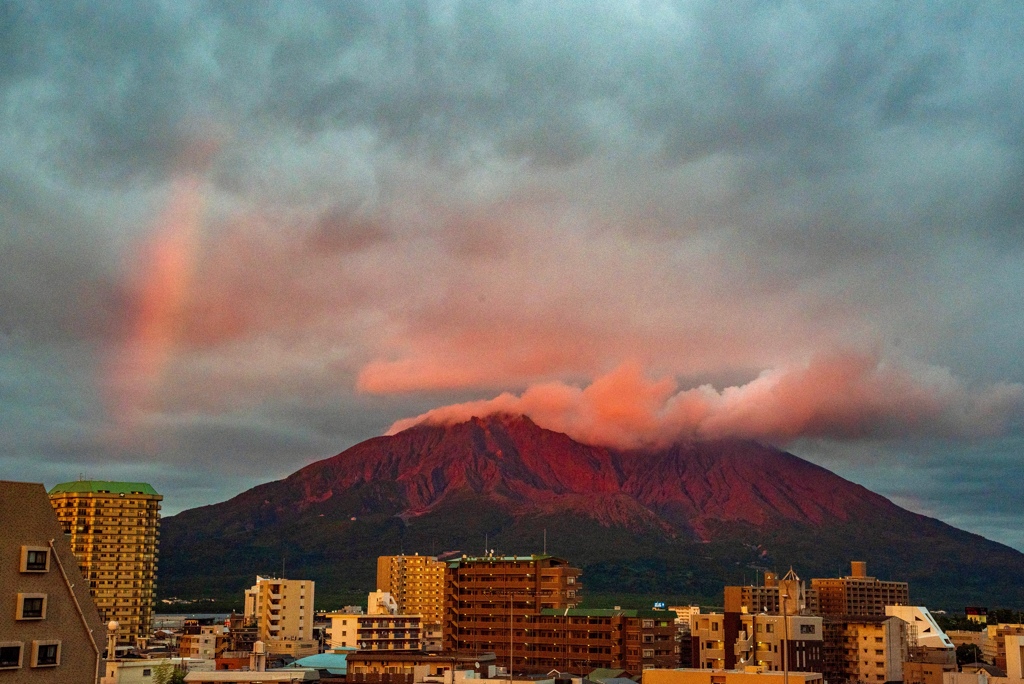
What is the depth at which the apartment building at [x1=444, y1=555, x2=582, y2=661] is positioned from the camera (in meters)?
143

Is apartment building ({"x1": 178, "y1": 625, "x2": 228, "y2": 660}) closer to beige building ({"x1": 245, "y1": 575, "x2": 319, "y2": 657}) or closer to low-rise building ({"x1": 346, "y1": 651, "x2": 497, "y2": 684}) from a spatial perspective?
beige building ({"x1": 245, "y1": 575, "x2": 319, "y2": 657})

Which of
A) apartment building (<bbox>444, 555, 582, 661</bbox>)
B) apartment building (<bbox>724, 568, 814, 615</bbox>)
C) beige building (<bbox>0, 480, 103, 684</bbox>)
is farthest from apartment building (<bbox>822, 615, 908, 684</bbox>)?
beige building (<bbox>0, 480, 103, 684</bbox>)

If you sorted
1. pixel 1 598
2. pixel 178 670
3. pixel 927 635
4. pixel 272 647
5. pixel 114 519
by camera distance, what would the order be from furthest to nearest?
pixel 114 519, pixel 927 635, pixel 272 647, pixel 178 670, pixel 1 598

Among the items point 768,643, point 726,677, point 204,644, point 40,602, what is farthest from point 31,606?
point 204,644

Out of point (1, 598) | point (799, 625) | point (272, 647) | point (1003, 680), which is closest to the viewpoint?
point (1, 598)

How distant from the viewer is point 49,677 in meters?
20.6

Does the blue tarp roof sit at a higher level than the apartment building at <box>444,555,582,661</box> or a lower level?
lower

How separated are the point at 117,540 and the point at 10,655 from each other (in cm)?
18055

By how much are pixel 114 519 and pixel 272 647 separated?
52195 mm

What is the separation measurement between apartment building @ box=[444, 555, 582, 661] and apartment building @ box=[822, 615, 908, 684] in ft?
104

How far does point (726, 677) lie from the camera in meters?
67.4

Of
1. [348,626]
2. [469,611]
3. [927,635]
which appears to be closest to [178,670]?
[348,626]

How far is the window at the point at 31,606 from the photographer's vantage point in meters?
20.2

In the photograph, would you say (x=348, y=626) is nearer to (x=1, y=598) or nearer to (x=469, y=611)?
(x=469, y=611)
